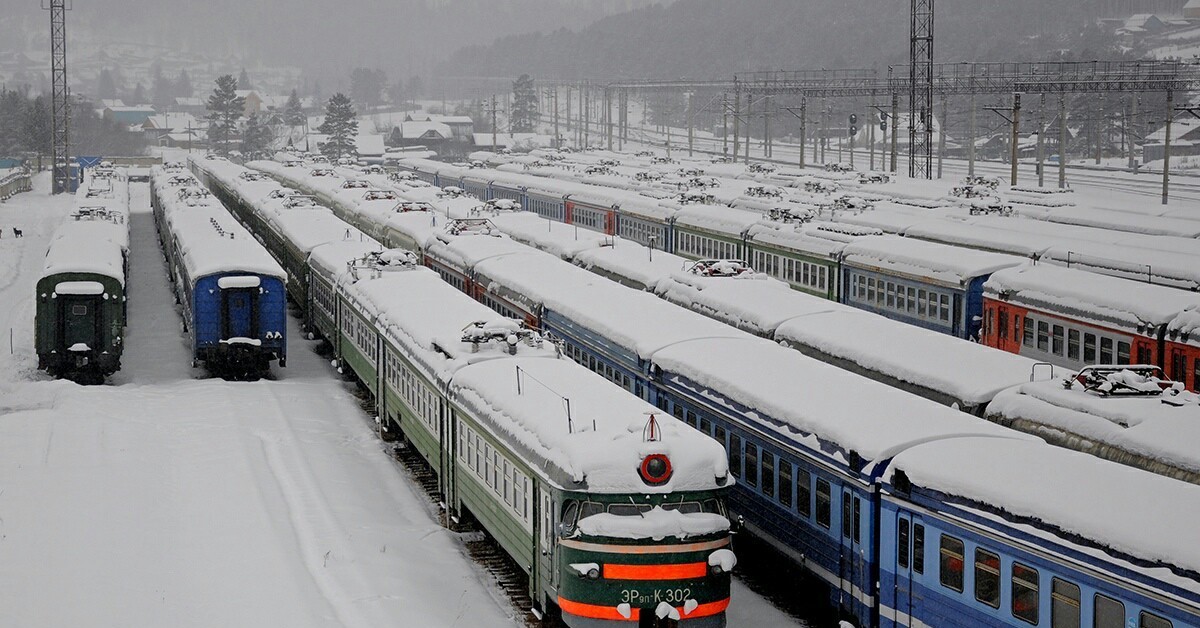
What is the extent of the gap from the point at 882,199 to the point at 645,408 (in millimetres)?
41652

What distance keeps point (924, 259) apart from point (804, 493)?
15121mm

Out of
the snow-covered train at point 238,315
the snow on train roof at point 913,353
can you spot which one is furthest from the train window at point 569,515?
the snow-covered train at point 238,315

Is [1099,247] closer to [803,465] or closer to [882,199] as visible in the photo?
[803,465]

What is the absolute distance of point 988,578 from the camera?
1348cm

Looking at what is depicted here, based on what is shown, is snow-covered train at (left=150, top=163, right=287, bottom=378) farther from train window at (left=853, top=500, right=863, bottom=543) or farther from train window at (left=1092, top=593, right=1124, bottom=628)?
train window at (left=1092, top=593, right=1124, bottom=628)

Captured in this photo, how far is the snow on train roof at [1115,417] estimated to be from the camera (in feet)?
49.2

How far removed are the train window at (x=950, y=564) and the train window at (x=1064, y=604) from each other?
1309mm

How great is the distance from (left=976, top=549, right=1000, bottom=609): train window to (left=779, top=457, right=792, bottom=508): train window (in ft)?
12.7

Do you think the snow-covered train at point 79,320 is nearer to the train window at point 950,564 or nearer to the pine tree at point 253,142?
the train window at point 950,564

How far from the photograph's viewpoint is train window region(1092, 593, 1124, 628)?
11891 mm

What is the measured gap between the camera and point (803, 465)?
55.0ft

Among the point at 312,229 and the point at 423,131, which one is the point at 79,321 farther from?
the point at 423,131

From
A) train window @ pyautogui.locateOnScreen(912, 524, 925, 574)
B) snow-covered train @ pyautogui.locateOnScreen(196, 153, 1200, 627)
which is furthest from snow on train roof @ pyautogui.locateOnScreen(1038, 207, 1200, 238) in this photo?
train window @ pyautogui.locateOnScreen(912, 524, 925, 574)

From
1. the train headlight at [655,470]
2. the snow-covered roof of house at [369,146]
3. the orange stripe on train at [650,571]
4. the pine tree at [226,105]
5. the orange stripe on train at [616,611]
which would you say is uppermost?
the pine tree at [226,105]
